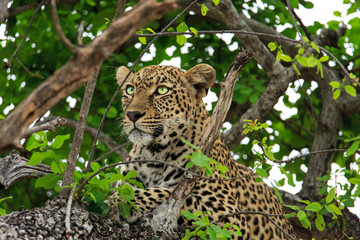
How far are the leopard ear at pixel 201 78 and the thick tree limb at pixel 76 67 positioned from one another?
444cm

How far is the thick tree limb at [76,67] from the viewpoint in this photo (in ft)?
8.66

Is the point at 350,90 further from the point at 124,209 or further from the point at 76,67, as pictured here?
the point at 76,67

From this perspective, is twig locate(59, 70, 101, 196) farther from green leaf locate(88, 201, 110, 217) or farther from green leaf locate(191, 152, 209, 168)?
green leaf locate(191, 152, 209, 168)

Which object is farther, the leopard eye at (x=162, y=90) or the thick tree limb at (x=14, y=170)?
the leopard eye at (x=162, y=90)

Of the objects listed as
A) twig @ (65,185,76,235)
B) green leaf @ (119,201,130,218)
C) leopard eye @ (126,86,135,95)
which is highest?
leopard eye @ (126,86,135,95)

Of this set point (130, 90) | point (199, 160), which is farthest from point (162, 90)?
point (199, 160)

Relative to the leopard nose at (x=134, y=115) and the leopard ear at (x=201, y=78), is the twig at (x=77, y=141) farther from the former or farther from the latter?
the leopard ear at (x=201, y=78)

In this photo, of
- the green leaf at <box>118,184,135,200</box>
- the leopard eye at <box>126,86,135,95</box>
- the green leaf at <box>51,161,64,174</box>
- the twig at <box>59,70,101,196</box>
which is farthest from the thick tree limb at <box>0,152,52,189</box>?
the leopard eye at <box>126,86,135,95</box>

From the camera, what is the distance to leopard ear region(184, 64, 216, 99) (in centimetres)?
718

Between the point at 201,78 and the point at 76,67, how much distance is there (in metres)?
4.59

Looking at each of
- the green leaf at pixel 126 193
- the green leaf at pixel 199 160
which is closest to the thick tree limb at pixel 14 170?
the green leaf at pixel 126 193

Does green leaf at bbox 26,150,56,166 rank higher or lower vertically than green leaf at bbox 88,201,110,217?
higher

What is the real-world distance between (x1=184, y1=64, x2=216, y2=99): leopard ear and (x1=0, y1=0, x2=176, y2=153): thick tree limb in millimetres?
4435

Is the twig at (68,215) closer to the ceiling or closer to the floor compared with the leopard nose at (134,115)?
closer to the floor
